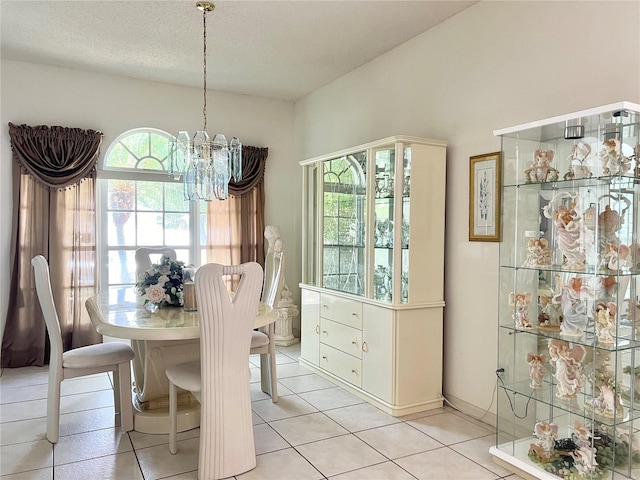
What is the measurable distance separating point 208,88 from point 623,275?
444 centimetres

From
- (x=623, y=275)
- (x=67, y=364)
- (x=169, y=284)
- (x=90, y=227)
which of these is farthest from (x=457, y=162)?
(x=90, y=227)

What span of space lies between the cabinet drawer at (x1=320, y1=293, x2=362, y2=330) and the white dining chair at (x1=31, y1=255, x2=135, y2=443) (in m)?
1.63

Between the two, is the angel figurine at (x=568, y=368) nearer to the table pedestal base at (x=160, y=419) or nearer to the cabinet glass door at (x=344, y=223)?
the cabinet glass door at (x=344, y=223)

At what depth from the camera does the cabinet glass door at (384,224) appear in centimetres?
343

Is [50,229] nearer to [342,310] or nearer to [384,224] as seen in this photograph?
[342,310]

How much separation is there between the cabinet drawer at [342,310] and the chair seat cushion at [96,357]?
1625 mm

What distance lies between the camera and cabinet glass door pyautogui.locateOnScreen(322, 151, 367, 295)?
3.75m

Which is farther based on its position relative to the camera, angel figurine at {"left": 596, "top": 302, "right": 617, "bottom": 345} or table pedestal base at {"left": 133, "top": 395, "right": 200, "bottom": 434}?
table pedestal base at {"left": 133, "top": 395, "right": 200, "bottom": 434}

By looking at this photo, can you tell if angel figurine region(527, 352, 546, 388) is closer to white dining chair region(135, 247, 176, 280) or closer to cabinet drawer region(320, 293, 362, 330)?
cabinet drawer region(320, 293, 362, 330)

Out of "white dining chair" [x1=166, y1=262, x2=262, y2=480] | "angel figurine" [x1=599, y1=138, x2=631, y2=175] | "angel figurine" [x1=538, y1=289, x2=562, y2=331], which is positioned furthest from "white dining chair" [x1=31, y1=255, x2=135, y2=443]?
"angel figurine" [x1=599, y1=138, x2=631, y2=175]

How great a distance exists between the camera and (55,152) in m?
4.39

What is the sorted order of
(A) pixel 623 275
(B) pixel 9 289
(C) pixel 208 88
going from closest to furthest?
(A) pixel 623 275 → (B) pixel 9 289 → (C) pixel 208 88

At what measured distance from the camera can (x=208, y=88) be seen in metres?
5.24

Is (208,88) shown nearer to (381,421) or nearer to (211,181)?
(211,181)
